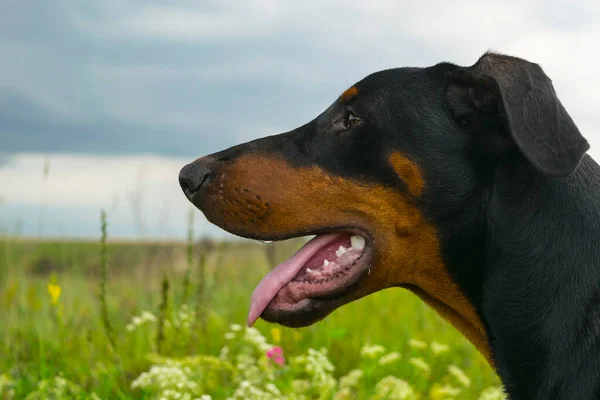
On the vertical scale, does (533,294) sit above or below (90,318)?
above

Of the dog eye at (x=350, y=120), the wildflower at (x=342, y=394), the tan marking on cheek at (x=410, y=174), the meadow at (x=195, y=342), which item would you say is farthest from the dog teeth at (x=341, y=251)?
the wildflower at (x=342, y=394)

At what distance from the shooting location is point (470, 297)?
3639 mm

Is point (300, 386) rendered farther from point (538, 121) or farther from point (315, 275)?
point (538, 121)

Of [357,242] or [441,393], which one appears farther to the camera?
[441,393]

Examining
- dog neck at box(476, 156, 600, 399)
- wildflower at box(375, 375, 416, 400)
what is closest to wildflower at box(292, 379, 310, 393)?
wildflower at box(375, 375, 416, 400)

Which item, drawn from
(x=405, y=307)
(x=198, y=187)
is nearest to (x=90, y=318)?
(x=405, y=307)

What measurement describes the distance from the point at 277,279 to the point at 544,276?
3.92 ft

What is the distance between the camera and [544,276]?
11.1ft

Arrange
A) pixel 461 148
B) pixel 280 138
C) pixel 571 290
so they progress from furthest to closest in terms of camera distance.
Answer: pixel 280 138 < pixel 461 148 < pixel 571 290

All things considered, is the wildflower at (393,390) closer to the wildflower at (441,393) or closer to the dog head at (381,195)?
the wildflower at (441,393)

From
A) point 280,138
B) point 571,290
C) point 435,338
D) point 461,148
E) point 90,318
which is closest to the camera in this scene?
point 571,290

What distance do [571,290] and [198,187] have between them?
172 cm

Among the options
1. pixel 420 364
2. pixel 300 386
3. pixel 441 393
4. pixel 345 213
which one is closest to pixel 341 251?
pixel 345 213

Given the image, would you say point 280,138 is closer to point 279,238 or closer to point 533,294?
point 279,238
